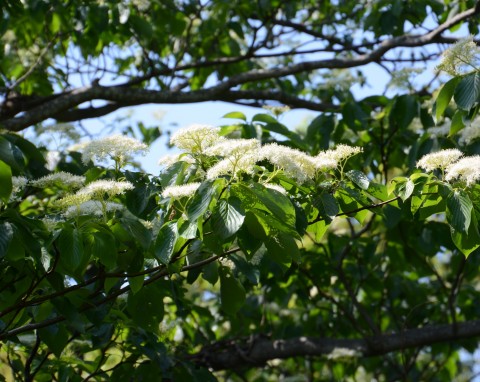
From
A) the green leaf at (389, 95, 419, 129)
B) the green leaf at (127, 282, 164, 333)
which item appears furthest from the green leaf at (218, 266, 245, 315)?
the green leaf at (389, 95, 419, 129)

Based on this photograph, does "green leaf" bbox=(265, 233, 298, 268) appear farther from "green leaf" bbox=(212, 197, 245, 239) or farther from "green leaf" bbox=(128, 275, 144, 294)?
"green leaf" bbox=(128, 275, 144, 294)

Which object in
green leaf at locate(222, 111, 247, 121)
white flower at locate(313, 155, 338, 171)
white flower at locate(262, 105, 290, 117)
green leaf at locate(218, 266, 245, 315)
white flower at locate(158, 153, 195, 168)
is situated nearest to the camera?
white flower at locate(313, 155, 338, 171)

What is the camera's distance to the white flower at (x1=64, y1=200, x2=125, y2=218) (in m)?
2.38

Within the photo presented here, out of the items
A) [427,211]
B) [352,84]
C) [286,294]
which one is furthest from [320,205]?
[352,84]

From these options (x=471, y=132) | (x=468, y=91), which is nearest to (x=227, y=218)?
(x=468, y=91)

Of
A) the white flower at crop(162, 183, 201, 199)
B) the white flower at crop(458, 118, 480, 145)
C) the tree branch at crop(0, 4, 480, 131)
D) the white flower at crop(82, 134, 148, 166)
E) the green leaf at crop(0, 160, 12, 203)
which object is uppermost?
the tree branch at crop(0, 4, 480, 131)

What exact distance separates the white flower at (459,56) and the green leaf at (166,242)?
3.75 feet

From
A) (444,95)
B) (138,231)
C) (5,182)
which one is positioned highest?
(444,95)

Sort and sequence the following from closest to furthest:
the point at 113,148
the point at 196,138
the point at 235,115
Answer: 1. the point at 196,138
2. the point at 113,148
3. the point at 235,115

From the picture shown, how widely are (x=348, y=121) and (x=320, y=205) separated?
192 cm

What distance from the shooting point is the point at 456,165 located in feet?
7.51

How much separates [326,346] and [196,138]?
2.18 m

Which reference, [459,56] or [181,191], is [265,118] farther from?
[181,191]

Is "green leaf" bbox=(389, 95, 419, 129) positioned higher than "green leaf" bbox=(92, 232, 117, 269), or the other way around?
"green leaf" bbox=(389, 95, 419, 129)
